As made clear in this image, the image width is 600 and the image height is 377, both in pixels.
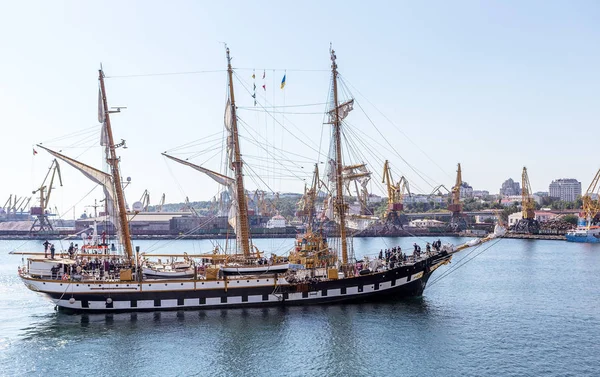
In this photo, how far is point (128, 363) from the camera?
2806 centimetres

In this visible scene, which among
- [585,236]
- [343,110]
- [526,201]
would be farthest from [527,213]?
[343,110]

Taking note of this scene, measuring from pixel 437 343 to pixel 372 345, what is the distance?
3.68 meters

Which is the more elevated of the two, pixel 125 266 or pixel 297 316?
pixel 125 266

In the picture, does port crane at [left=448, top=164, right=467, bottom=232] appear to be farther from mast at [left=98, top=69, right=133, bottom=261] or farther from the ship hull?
mast at [left=98, top=69, right=133, bottom=261]

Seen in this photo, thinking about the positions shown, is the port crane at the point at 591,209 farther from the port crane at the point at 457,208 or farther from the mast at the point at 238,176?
the mast at the point at 238,176

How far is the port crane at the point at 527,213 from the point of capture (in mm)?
140000

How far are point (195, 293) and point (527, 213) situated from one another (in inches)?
4781

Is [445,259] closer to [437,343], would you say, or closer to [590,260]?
[437,343]

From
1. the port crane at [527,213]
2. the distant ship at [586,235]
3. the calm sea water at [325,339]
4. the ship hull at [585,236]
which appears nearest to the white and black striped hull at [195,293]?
the calm sea water at [325,339]

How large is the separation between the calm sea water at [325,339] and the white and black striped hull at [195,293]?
30.0 inches

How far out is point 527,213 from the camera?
14100 centimetres

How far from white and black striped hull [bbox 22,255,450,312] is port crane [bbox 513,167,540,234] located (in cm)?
11216

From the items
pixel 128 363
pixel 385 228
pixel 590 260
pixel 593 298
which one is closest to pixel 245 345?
pixel 128 363

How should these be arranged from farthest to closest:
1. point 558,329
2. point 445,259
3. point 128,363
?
point 445,259 → point 558,329 → point 128,363
